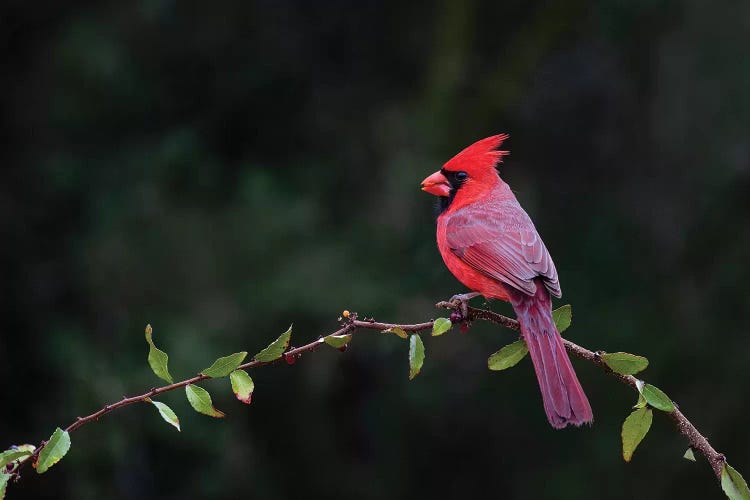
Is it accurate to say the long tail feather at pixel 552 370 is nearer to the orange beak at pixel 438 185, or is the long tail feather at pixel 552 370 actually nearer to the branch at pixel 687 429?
the branch at pixel 687 429

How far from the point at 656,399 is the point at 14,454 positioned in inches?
35.4

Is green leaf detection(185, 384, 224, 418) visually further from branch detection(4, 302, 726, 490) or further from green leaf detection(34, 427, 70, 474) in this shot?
green leaf detection(34, 427, 70, 474)

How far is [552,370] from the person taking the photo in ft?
6.25

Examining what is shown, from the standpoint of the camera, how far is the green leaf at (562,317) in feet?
5.76

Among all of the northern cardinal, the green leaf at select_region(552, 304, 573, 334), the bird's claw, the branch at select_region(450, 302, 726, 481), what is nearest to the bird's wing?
the northern cardinal

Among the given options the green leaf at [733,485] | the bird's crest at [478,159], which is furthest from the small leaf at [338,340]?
the bird's crest at [478,159]

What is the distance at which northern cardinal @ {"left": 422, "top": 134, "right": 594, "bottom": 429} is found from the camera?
72.6 inches

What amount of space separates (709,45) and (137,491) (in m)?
3.76

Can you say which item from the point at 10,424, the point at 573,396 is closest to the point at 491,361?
the point at 573,396

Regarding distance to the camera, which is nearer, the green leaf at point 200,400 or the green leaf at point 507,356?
the green leaf at point 200,400

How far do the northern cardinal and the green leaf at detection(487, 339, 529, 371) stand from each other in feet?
0.21

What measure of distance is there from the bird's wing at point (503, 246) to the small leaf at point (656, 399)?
2.53ft

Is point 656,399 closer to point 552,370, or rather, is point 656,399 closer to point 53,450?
point 552,370

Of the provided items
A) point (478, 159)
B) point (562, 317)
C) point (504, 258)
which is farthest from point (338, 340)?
point (478, 159)
